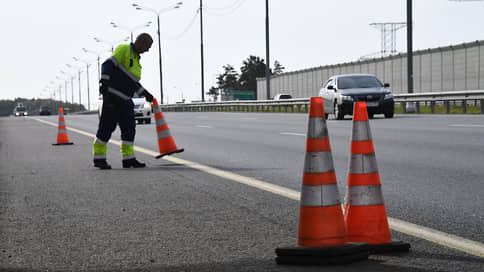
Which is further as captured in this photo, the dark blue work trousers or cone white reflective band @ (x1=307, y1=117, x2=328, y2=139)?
the dark blue work trousers

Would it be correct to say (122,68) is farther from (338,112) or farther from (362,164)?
(338,112)

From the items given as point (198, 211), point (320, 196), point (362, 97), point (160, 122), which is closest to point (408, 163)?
point (160, 122)

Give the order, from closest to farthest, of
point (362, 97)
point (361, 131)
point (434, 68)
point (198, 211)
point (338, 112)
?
1. point (361, 131)
2. point (198, 211)
3. point (362, 97)
4. point (338, 112)
5. point (434, 68)

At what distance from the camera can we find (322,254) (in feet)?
13.1

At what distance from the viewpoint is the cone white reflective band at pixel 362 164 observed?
4469mm

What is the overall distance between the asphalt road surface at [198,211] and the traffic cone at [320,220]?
7 cm

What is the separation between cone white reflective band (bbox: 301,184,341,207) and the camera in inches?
163

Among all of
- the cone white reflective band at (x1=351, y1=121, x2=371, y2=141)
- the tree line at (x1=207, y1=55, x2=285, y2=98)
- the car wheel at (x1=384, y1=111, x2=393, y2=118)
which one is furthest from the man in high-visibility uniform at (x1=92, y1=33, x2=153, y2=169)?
the tree line at (x1=207, y1=55, x2=285, y2=98)

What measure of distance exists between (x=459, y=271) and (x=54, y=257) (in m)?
2.39

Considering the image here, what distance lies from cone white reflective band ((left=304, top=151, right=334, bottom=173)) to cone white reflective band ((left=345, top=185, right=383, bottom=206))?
0.84 feet

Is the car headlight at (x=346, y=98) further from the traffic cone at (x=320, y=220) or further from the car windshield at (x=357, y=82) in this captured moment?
the traffic cone at (x=320, y=220)

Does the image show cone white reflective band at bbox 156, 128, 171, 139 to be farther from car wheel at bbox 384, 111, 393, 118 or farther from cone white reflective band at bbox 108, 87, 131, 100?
car wheel at bbox 384, 111, 393, 118

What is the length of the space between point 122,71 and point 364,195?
6.03 meters

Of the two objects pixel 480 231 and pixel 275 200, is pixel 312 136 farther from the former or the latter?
pixel 275 200
